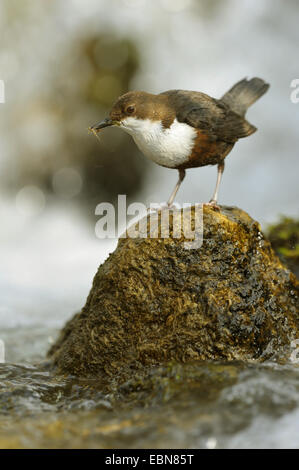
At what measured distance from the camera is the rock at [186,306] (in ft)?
→ 9.38

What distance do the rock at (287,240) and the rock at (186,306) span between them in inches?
63.6

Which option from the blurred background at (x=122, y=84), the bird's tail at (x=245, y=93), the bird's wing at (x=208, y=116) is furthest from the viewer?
the blurred background at (x=122, y=84)

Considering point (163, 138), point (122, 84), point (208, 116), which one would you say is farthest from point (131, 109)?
point (122, 84)

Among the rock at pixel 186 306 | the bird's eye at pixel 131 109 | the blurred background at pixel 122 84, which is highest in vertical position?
the blurred background at pixel 122 84

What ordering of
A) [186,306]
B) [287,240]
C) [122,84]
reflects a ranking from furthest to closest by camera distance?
1. [122,84]
2. [287,240]
3. [186,306]

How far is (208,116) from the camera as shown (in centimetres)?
324

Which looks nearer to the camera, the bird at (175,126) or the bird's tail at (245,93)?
the bird at (175,126)

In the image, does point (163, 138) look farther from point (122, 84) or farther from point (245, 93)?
point (122, 84)

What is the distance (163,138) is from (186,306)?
1033 millimetres

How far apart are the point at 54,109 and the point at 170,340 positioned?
6945mm

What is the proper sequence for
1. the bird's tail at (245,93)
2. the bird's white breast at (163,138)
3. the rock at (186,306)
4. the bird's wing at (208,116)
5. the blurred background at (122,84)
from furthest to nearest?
the blurred background at (122,84), the bird's tail at (245,93), the bird's wing at (208,116), the bird's white breast at (163,138), the rock at (186,306)

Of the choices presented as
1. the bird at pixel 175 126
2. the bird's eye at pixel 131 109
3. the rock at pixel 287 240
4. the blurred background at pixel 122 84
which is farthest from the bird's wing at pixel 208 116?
the blurred background at pixel 122 84

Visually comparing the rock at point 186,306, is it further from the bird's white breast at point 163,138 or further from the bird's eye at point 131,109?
the bird's eye at point 131,109

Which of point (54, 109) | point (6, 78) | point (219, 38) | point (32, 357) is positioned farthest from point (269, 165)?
point (32, 357)
